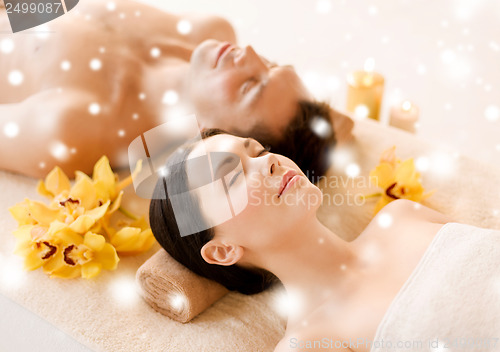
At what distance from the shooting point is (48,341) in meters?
1.30

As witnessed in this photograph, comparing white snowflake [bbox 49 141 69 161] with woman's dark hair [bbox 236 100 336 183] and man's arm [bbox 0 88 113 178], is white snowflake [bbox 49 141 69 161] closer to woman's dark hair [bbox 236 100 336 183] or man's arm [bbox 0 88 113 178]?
man's arm [bbox 0 88 113 178]

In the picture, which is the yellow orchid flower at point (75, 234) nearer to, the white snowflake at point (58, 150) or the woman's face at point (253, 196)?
the white snowflake at point (58, 150)

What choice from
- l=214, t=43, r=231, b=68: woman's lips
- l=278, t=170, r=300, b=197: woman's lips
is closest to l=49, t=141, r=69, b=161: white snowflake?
l=214, t=43, r=231, b=68: woman's lips

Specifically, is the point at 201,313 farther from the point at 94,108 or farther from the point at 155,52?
the point at 155,52

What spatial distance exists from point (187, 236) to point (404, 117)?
3.50ft

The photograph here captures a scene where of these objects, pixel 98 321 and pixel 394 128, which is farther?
pixel 394 128

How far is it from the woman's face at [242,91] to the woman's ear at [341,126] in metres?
0.16

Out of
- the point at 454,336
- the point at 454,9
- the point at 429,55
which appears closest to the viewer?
the point at 454,336

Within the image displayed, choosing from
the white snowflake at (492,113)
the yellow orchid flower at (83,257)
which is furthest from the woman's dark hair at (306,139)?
the white snowflake at (492,113)

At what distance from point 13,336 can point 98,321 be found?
22 cm

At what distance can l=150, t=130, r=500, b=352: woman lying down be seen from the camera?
1.11 meters

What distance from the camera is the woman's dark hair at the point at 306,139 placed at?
1611 mm

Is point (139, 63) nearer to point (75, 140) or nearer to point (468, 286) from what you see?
point (75, 140)

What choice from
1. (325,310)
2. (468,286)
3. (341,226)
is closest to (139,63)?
(341,226)
